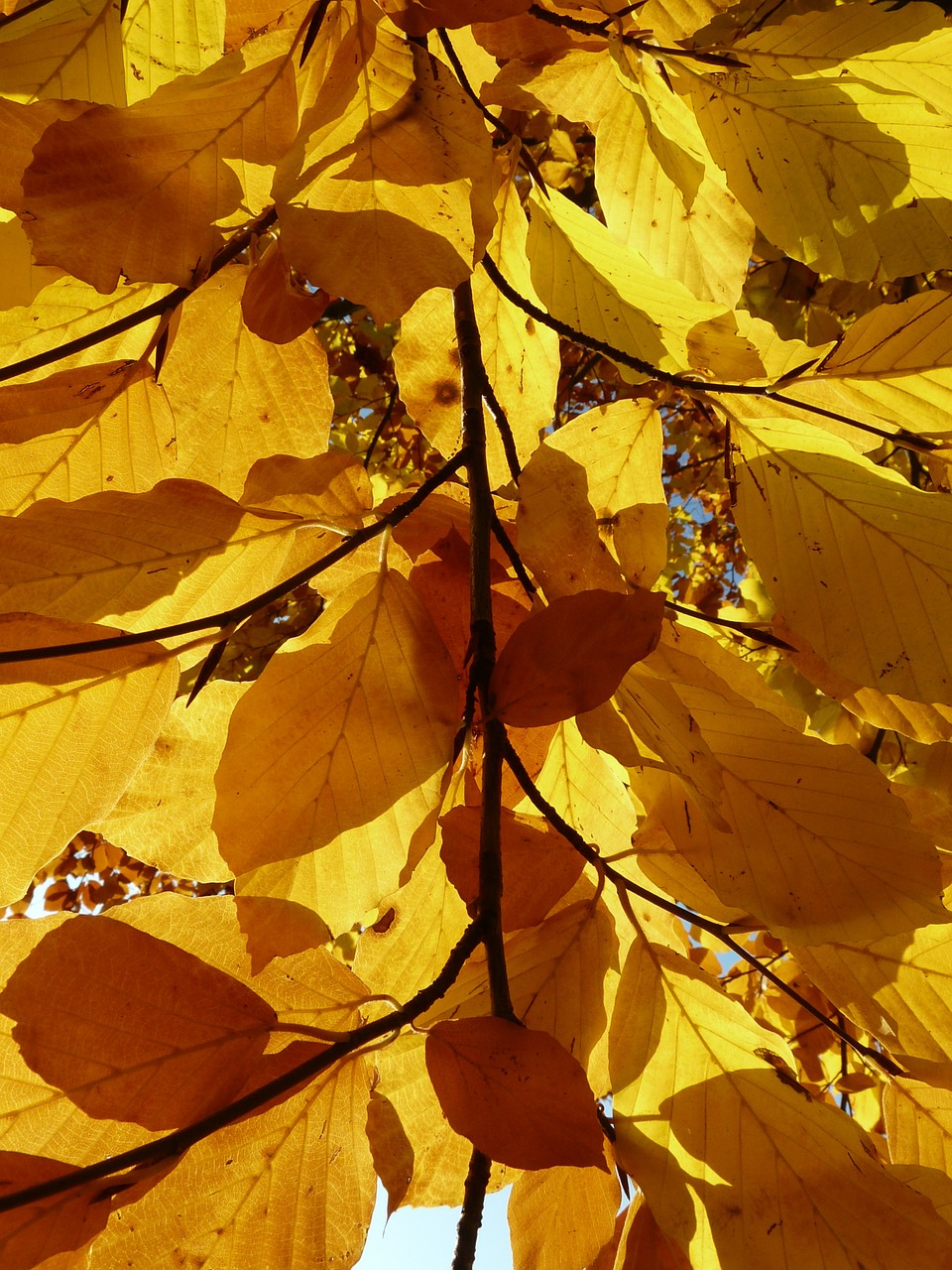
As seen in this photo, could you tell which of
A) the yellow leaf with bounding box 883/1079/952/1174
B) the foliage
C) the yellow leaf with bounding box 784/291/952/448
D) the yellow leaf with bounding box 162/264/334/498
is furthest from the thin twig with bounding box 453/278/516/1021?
the yellow leaf with bounding box 883/1079/952/1174

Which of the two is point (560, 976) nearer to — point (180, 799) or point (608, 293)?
point (180, 799)

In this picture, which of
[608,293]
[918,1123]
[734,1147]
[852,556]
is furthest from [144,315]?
[918,1123]

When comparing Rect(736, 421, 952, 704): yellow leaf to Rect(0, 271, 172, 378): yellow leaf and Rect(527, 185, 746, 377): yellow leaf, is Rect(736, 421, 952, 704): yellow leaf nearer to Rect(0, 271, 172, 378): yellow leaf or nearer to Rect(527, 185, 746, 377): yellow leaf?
Rect(527, 185, 746, 377): yellow leaf

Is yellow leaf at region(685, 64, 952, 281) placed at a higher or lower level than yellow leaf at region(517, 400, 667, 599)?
higher

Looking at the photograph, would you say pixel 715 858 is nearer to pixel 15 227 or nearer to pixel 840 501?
pixel 840 501

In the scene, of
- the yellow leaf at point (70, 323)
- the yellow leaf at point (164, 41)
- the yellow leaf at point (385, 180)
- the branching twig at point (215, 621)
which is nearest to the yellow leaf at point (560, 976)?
the branching twig at point (215, 621)

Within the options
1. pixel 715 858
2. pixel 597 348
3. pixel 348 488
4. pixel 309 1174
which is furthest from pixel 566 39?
pixel 309 1174
